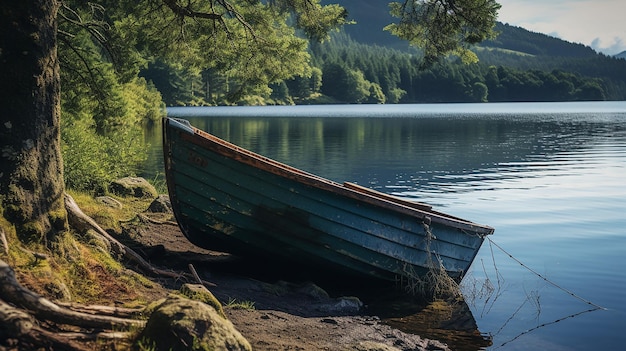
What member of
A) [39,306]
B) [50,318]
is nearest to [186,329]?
[50,318]

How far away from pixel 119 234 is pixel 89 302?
16.0ft

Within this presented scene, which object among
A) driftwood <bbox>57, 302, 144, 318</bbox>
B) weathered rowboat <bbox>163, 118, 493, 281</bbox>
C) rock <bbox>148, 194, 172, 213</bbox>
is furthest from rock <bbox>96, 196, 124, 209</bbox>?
driftwood <bbox>57, 302, 144, 318</bbox>

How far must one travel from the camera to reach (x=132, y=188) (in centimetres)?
1825

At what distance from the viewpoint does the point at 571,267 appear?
14375 millimetres

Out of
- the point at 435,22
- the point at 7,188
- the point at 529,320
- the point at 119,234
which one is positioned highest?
the point at 435,22

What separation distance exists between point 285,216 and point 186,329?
456cm

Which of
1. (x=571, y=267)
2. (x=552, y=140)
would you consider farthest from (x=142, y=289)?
Answer: (x=552, y=140)

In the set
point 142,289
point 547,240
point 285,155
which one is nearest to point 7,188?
point 142,289

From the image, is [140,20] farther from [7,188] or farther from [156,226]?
[7,188]

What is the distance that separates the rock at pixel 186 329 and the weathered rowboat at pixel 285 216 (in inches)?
158

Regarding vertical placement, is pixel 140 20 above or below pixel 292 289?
above

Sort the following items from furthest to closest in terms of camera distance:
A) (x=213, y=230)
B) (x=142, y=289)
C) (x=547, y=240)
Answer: (x=547, y=240), (x=213, y=230), (x=142, y=289)

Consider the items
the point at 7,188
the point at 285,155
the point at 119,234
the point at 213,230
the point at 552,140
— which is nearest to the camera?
the point at 7,188

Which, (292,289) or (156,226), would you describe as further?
(156,226)
